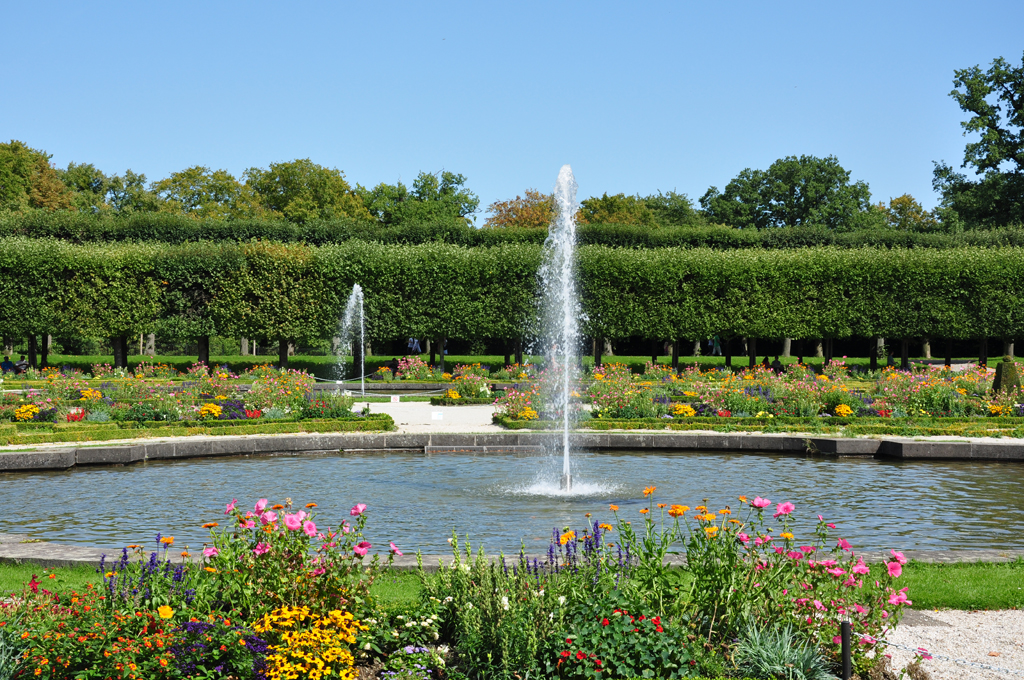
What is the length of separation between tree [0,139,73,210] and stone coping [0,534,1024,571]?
4958cm

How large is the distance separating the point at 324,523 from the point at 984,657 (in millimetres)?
5661

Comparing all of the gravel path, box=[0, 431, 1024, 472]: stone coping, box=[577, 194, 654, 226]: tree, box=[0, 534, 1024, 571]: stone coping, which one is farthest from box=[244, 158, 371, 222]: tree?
the gravel path

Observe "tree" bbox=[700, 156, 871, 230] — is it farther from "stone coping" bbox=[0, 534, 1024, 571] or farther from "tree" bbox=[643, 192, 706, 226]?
"stone coping" bbox=[0, 534, 1024, 571]

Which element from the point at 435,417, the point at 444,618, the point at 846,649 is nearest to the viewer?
the point at 846,649

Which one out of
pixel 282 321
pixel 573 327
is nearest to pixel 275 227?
pixel 282 321

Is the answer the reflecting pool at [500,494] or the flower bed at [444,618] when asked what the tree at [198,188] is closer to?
the reflecting pool at [500,494]

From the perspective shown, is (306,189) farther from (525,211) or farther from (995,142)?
(995,142)

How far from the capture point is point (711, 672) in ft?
14.2

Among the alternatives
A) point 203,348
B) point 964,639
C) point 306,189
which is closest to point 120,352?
point 203,348

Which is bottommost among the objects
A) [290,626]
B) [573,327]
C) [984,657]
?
[984,657]

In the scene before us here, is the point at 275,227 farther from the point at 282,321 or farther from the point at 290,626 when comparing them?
the point at 290,626

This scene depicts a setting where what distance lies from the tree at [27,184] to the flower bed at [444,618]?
172ft

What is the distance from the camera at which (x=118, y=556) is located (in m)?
6.54

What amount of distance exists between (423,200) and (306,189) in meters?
7.55
